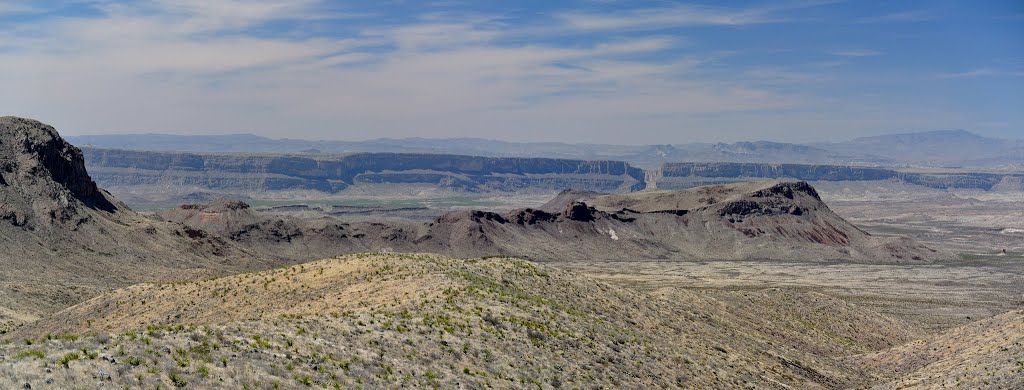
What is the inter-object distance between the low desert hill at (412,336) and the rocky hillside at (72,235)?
3772cm

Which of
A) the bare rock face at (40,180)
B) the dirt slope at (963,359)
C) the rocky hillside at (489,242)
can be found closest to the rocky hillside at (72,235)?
the bare rock face at (40,180)

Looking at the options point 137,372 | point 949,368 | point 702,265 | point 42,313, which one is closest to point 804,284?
point 702,265

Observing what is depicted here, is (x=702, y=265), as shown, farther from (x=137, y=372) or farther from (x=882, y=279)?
(x=137, y=372)

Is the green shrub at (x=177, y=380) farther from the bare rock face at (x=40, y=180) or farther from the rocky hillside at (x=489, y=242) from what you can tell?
the rocky hillside at (x=489, y=242)

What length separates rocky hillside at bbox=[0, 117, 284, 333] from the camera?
95481 mm

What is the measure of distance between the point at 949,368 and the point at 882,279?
10630cm

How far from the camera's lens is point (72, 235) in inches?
4272

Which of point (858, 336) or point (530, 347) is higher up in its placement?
point (530, 347)

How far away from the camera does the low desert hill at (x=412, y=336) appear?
26688 mm

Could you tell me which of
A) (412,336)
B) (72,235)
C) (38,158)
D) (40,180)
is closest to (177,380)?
(412,336)

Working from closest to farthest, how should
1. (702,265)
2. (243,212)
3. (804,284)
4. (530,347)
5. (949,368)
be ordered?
(530,347)
(949,368)
(804,284)
(702,265)
(243,212)

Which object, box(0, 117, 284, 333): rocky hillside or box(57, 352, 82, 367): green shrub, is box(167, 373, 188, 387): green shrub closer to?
box(57, 352, 82, 367): green shrub

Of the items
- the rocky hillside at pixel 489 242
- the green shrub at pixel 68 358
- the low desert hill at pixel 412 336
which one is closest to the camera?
the green shrub at pixel 68 358

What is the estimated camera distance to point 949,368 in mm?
48781
